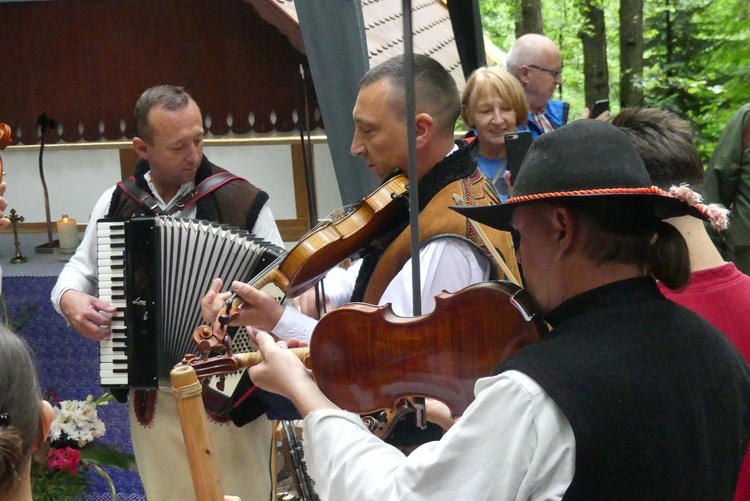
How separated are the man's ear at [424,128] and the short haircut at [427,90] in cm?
3

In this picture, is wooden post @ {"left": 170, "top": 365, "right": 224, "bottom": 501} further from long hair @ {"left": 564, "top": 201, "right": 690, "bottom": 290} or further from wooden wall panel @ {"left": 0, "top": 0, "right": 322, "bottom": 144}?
wooden wall panel @ {"left": 0, "top": 0, "right": 322, "bottom": 144}

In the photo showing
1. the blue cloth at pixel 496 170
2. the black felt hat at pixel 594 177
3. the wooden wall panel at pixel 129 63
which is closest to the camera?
the black felt hat at pixel 594 177

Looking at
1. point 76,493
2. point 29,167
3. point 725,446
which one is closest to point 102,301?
point 76,493

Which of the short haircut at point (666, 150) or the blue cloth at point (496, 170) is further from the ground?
the short haircut at point (666, 150)

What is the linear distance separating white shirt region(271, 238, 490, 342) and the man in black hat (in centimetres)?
66

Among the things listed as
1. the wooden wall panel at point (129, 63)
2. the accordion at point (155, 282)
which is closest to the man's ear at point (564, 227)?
the accordion at point (155, 282)

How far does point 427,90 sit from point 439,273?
21.2 inches

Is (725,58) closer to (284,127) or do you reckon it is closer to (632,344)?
(284,127)

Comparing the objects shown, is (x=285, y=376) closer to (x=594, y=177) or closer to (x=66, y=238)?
(x=594, y=177)

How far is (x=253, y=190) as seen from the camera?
336 centimetres

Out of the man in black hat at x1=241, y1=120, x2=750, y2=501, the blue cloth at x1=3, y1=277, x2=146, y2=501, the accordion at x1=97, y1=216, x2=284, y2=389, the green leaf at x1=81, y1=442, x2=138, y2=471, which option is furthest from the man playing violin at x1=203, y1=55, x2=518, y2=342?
the blue cloth at x1=3, y1=277, x2=146, y2=501

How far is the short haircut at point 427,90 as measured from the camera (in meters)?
2.49

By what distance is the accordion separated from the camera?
119 inches

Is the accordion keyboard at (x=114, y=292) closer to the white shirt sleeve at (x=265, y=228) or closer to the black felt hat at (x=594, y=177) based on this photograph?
the white shirt sleeve at (x=265, y=228)
